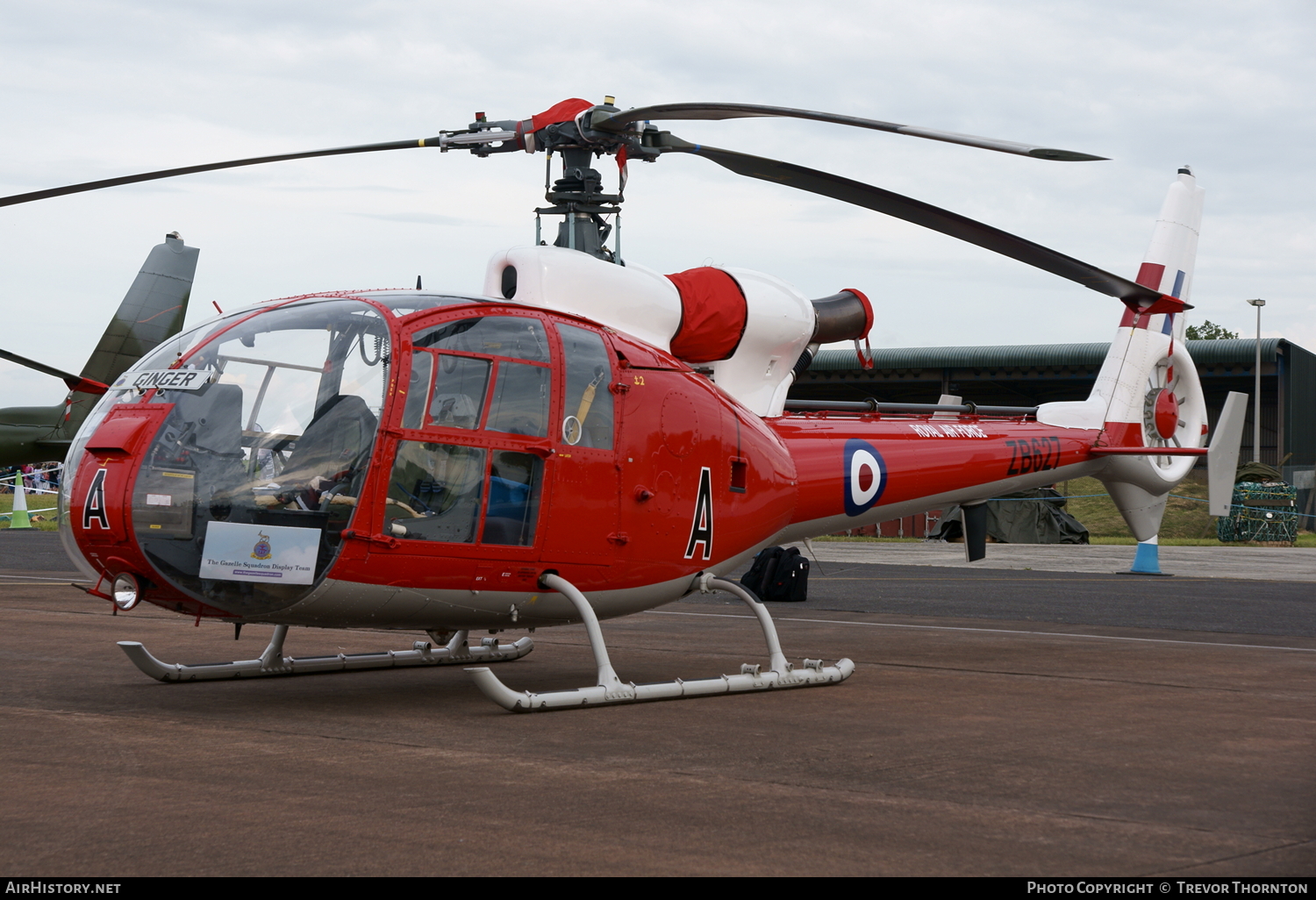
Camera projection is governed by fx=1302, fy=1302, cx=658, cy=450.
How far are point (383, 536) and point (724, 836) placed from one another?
3.45 metres

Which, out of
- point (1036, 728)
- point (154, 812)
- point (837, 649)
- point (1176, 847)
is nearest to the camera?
point (1176, 847)

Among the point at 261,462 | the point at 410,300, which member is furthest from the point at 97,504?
the point at 410,300

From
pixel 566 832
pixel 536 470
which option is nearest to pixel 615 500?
pixel 536 470

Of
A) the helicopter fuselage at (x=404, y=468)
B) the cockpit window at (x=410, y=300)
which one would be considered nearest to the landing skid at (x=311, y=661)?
the helicopter fuselage at (x=404, y=468)

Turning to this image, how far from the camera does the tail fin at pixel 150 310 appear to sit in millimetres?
23172

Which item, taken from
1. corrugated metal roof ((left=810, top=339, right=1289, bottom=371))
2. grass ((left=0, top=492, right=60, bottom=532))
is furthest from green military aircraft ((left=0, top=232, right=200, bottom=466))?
corrugated metal roof ((left=810, top=339, right=1289, bottom=371))

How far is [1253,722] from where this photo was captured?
7.99 m

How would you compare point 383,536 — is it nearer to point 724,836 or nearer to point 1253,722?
point 724,836

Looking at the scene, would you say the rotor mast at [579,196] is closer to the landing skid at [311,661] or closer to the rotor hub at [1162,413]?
the landing skid at [311,661]

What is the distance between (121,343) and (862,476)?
17109mm

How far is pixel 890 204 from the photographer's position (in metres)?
9.23

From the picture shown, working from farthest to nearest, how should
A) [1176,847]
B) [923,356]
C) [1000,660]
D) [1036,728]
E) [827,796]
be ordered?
[923,356]
[1000,660]
[1036,728]
[827,796]
[1176,847]

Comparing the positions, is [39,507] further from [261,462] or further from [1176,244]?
[261,462]

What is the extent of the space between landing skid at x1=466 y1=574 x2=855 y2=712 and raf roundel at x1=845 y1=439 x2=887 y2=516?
1.76m
